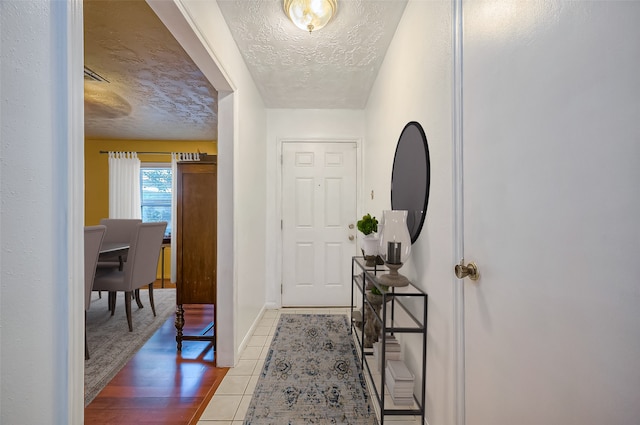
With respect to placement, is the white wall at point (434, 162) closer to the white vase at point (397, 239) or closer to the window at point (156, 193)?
the white vase at point (397, 239)

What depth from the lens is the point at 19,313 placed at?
0.60 metres

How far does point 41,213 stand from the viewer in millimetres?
656

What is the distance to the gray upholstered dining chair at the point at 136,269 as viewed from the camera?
2732mm

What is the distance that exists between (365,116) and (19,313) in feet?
11.0

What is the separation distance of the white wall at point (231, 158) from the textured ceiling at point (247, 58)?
24 cm

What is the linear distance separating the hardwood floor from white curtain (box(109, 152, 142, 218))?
3276mm

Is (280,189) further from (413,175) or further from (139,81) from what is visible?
(413,175)

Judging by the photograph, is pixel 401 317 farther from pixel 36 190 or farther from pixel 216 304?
pixel 36 190

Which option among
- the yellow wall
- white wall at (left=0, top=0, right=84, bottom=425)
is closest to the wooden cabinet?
white wall at (left=0, top=0, right=84, bottom=425)

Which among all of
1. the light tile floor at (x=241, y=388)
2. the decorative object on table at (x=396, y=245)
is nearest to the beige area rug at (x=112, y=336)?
the light tile floor at (x=241, y=388)

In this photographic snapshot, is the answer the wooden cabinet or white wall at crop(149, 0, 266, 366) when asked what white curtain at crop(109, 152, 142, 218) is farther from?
the wooden cabinet

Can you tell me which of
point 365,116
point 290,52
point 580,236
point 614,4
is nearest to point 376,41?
point 290,52

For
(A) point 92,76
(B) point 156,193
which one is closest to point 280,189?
(A) point 92,76

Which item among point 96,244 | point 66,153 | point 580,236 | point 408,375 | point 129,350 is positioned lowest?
point 129,350
